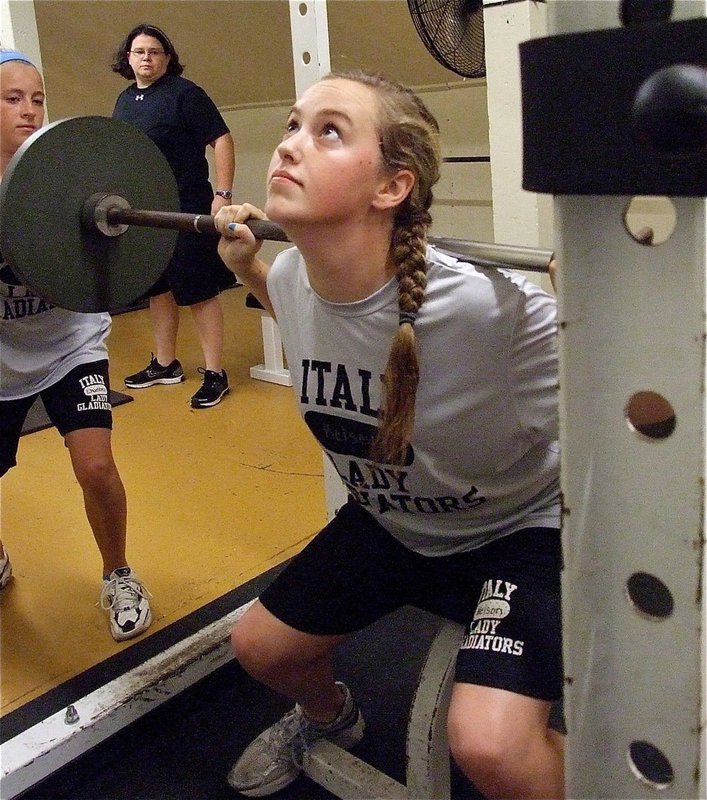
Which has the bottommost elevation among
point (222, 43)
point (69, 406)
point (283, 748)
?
point (283, 748)

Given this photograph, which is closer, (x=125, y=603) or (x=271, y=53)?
(x=125, y=603)

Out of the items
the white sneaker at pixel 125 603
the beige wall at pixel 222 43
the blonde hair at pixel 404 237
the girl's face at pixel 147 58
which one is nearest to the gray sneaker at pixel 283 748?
the white sneaker at pixel 125 603

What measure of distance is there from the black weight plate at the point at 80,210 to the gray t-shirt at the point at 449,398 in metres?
0.45

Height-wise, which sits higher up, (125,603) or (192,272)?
(192,272)

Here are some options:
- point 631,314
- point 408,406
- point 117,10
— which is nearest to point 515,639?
point 408,406

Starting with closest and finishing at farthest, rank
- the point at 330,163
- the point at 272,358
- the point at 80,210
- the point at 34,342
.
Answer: the point at 330,163, the point at 80,210, the point at 34,342, the point at 272,358

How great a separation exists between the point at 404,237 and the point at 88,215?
66 centimetres

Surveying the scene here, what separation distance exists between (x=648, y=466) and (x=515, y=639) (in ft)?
1.75

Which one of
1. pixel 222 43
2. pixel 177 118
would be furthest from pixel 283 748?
pixel 222 43

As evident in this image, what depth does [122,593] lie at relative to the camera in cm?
162

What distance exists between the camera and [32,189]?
1322mm

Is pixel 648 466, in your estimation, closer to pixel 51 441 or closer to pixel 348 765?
pixel 348 765

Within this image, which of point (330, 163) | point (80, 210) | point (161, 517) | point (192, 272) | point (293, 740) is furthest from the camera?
point (192, 272)

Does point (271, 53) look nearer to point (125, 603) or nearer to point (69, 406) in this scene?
point (69, 406)
